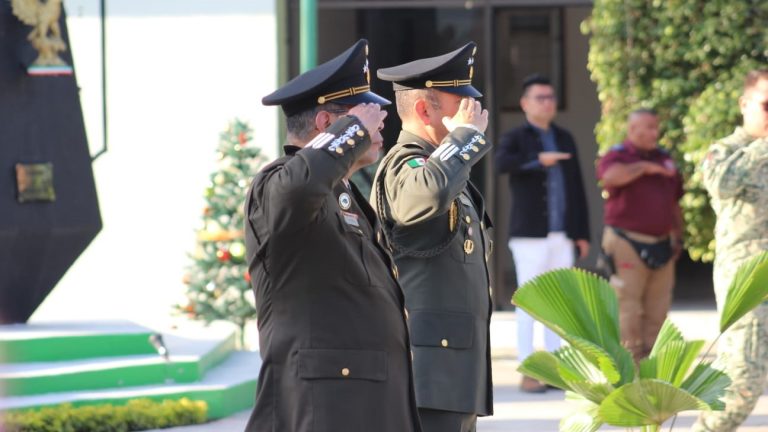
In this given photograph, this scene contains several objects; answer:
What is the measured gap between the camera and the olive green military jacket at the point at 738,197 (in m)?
6.39

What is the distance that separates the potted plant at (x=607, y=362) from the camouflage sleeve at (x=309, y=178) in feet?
3.74

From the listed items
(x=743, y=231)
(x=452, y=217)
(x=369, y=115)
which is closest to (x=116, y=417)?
(x=743, y=231)

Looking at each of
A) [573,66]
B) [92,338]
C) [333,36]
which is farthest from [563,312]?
[573,66]

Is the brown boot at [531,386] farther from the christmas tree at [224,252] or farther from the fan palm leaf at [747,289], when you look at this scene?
the fan palm leaf at [747,289]

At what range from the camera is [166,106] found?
41.9 feet

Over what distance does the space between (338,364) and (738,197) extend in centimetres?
319

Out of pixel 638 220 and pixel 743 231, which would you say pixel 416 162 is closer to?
pixel 743 231

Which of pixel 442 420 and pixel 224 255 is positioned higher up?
pixel 442 420

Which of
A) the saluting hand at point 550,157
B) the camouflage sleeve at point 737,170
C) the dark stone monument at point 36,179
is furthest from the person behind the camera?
the saluting hand at point 550,157

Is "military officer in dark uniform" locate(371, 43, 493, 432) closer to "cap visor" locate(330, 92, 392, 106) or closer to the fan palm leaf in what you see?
"cap visor" locate(330, 92, 392, 106)

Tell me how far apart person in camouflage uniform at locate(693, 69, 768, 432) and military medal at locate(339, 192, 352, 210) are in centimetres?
285

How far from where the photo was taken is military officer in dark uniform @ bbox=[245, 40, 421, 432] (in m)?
3.73

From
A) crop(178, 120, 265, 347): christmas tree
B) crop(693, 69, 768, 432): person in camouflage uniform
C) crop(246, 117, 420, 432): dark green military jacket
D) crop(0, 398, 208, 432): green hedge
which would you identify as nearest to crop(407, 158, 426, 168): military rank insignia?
crop(246, 117, 420, 432): dark green military jacket

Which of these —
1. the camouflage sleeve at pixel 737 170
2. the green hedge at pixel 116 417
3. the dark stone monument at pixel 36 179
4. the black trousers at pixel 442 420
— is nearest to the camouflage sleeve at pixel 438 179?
the black trousers at pixel 442 420
